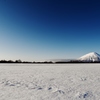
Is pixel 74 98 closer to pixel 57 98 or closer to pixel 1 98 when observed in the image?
pixel 57 98

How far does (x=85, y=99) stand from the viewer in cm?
393

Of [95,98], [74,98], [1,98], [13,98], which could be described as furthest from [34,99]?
[95,98]

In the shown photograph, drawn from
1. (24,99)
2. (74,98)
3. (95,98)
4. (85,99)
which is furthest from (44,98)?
(95,98)

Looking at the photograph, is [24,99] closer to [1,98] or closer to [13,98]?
[13,98]

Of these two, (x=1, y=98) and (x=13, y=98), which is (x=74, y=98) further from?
(x=1, y=98)

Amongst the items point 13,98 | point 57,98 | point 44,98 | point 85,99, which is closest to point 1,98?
point 13,98

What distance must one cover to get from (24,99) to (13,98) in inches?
18.6

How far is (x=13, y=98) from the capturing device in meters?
3.99

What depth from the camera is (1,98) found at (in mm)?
3912

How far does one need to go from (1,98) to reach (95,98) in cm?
376

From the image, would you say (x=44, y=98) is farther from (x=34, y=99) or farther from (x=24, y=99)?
(x=24, y=99)

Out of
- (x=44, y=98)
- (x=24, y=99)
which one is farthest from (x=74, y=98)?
(x=24, y=99)

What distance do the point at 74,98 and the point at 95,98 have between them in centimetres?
85

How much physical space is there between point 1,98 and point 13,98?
45cm
